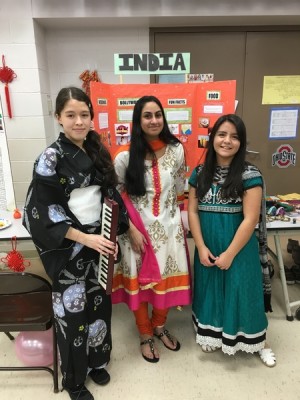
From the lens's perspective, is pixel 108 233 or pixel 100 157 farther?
pixel 100 157

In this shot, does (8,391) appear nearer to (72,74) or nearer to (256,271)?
(256,271)

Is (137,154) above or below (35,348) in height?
above

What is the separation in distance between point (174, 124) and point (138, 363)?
1712 millimetres

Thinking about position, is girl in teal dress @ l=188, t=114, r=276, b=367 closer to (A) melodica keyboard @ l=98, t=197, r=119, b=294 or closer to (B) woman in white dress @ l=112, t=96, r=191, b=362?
(B) woman in white dress @ l=112, t=96, r=191, b=362

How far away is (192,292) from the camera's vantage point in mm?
1916

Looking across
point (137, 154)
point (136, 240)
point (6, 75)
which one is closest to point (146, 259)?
point (136, 240)

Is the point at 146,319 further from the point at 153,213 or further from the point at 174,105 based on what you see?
the point at 174,105

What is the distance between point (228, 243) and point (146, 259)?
447mm

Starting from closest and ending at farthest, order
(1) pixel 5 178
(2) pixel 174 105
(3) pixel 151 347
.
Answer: (3) pixel 151 347, (1) pixel 5 178, (2) pixel 174 105

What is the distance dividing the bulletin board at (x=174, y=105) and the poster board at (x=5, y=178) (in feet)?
2.17

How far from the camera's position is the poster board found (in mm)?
2234

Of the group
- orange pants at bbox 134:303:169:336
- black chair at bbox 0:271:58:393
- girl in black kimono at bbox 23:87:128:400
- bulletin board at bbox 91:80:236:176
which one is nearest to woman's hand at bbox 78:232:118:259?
girl in black kimono at bbox 23:87:128:400

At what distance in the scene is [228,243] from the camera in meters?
1.66

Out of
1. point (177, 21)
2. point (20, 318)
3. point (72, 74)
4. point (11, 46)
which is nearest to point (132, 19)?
point (177, 21)
